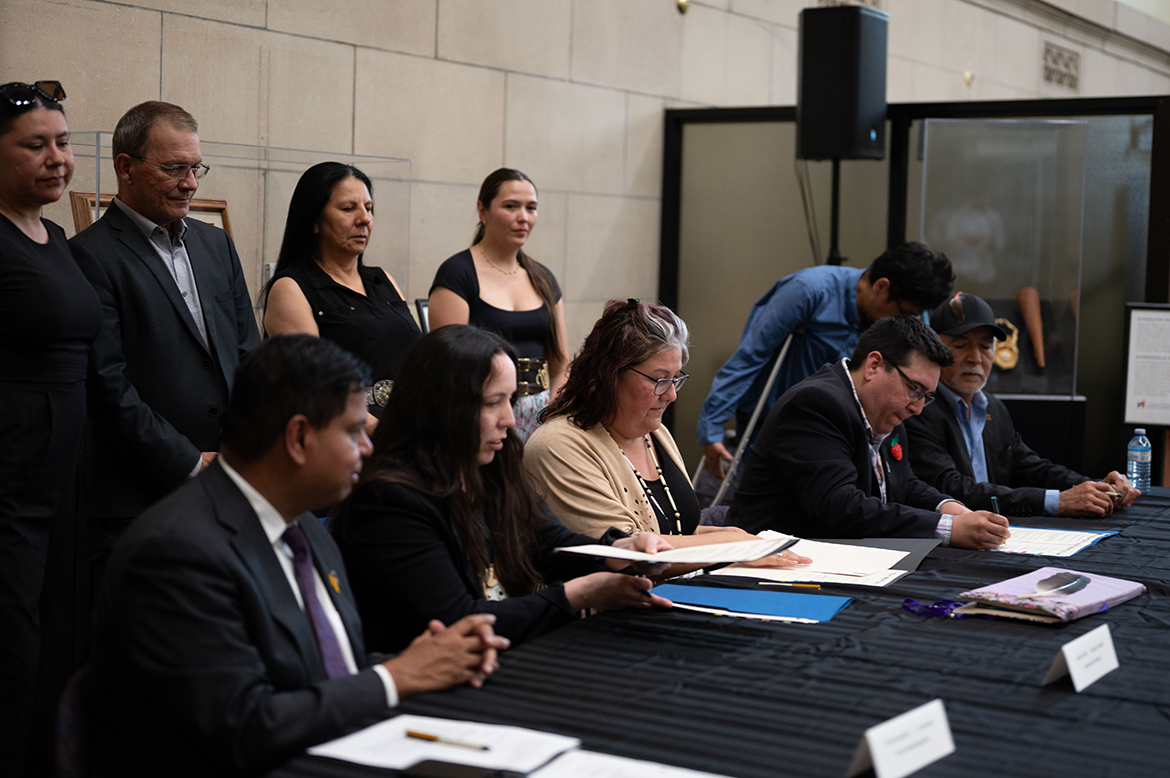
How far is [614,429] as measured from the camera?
9.64 ft

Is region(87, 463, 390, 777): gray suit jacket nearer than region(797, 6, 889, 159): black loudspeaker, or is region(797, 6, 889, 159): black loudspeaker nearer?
region(87, 463, 390, 777): gray suit jacket

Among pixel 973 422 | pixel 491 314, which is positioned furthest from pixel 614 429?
pixel 973 422

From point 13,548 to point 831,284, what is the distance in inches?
121

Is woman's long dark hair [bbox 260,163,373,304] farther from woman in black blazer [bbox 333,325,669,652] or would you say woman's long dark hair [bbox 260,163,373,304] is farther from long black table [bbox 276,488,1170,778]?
long black table [bbox 276,488,1170,778]

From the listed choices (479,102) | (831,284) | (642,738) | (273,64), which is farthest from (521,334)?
(642,738)

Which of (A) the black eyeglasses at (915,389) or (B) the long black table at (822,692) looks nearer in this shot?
(B) the long black table at (822,692)

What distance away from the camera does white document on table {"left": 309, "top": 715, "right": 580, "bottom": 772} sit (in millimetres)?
1435

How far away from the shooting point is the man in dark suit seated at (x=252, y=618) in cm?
150

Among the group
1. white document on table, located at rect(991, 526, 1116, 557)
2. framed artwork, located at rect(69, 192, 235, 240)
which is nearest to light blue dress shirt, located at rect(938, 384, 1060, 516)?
white document on table, located at rect(991, 526, 1116, 557)

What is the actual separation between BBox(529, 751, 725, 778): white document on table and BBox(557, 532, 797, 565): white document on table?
553 millimetres

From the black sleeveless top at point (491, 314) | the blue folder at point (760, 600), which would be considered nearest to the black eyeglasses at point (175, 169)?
the black sleeveless top at point (491, 314)

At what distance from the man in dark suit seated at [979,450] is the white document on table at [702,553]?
5.15 feet

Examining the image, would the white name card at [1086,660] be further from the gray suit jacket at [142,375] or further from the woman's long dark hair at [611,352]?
the gray suit jacket at [142,375]

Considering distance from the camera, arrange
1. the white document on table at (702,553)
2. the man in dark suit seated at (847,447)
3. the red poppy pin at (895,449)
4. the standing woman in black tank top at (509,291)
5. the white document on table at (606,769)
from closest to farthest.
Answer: the white document on table at (606,769), the white document on table at (702,553), the man in dark suit seated at (847,447), the red poppy pin at (895,449), the standing woman in black tank top at (509,291)
